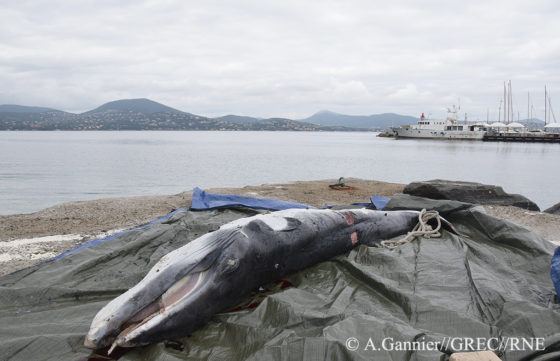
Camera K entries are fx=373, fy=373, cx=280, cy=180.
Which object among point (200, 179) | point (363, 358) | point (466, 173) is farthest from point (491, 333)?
point (466, 173)

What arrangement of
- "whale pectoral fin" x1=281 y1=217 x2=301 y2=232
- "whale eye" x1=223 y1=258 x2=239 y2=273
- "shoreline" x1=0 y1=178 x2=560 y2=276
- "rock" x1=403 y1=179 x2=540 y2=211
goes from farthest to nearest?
"rock" x1=403 y1=179 x2=540 y2=211, "shoreline" x1=0 y1=178 x2=560 y2=276, "whale pectoral fin" x1=281 y1=217 x2=301 y2=232, "whale eye" x1=223 y1=258 x2=239 y2=273

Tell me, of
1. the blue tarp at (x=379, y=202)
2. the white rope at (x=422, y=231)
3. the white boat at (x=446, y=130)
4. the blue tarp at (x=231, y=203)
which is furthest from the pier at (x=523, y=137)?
the white rope at (x=422, y=231)

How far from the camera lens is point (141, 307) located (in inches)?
121

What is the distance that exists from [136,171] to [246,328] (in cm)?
2881

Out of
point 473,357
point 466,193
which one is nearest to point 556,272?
point 473,357

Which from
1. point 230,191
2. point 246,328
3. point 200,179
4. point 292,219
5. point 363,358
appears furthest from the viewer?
point 200,179

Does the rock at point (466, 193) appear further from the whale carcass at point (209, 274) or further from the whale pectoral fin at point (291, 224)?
the whale pectoral fin at point (291, 224)

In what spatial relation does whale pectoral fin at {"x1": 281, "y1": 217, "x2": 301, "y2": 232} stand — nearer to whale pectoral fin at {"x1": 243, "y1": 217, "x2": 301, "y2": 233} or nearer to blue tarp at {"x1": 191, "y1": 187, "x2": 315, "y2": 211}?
whale pectoral fin at {"x1": 243, "y1": 217, "x2": 301, "y2": 233}

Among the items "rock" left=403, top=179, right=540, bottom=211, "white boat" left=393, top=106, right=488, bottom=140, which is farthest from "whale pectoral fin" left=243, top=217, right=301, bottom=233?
"white boat" left=393, top=106, right=488, bottom=140

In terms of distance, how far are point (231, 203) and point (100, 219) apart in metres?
3.26

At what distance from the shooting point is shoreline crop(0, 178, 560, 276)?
6.10 m

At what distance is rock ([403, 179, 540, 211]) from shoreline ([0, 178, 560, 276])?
47cm

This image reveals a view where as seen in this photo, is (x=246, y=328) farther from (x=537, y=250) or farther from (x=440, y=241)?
(x=537, y=250)

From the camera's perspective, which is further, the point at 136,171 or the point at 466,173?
the point at 466,173
